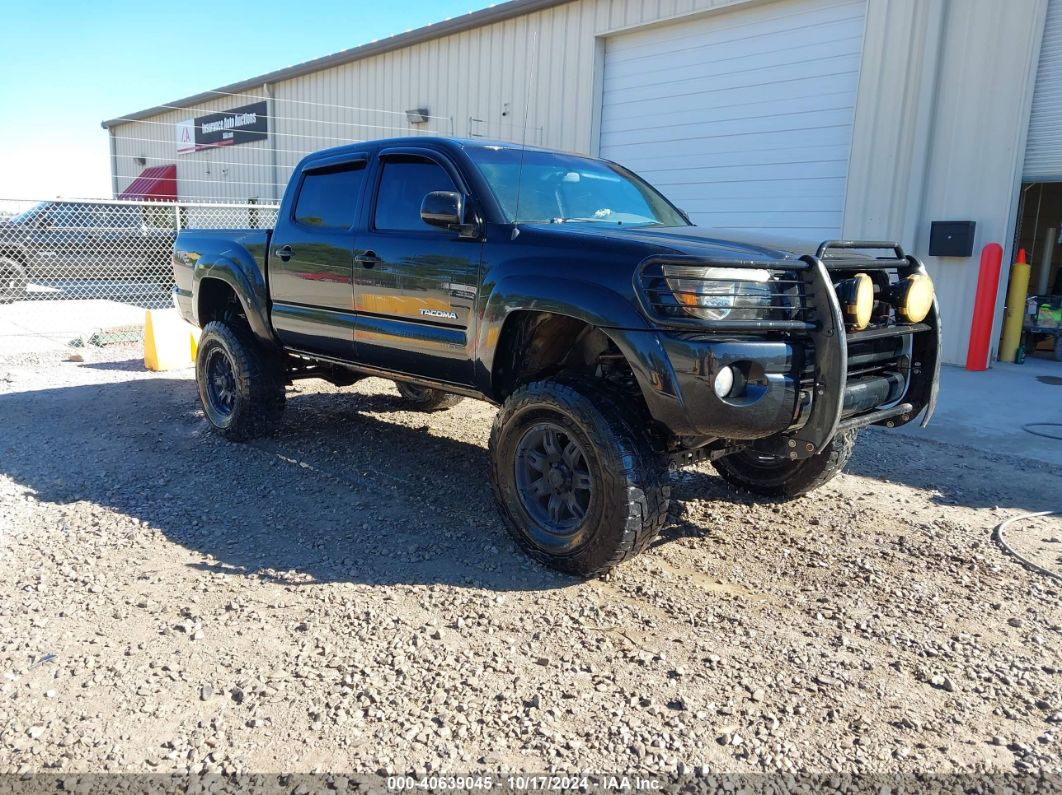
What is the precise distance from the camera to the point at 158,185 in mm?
26312

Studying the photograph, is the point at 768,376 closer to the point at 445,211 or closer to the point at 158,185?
the point at 445,211

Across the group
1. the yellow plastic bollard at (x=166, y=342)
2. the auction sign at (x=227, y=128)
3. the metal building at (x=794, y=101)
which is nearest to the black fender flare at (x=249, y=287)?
the yellow plastic bollard at (x=166, y=342)

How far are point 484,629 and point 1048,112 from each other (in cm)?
868

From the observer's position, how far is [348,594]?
3.41 m

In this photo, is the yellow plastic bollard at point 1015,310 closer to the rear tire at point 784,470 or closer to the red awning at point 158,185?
the rear tire at point 784,470

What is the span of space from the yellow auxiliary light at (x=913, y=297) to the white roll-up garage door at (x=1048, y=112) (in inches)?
248

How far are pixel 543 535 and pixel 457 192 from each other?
1.77 metres

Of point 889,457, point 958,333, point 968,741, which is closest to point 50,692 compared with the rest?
point 968,741

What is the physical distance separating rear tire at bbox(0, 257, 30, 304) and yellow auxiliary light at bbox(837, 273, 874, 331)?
15.4m

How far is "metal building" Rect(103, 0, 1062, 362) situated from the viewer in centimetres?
856

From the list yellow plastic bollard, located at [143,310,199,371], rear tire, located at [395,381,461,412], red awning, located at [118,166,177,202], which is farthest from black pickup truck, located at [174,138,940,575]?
red awning, located at [118,166,177,202]

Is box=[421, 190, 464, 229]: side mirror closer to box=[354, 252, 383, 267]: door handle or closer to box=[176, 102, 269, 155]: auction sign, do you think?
box=[354, 252, 383, 267]: door handle

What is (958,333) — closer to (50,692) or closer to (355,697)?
(355,697)

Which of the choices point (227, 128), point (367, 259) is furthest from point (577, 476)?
point (227, 128)
